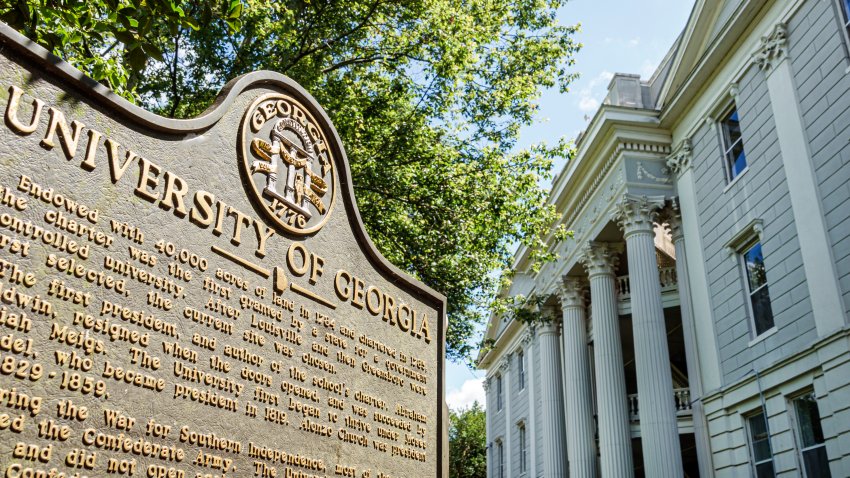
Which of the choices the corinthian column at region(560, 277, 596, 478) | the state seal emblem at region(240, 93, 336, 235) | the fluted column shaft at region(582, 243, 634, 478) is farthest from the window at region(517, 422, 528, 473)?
the state seal emblem at region(240, 93, 336, 235)

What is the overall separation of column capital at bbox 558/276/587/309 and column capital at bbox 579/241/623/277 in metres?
2.55

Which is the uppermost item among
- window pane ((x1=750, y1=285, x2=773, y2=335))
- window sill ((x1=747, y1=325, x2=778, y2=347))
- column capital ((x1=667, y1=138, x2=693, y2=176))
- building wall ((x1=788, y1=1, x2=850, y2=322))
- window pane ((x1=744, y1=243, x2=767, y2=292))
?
column capital ((x1=667, y1=138, x2=693, y2=176))

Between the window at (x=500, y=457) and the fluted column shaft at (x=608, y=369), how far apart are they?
18369 mm

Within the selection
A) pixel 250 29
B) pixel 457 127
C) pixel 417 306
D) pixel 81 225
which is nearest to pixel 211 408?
pixel 81 225

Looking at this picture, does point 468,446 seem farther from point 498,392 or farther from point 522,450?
point 522,450

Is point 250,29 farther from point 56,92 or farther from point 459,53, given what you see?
point 56,92

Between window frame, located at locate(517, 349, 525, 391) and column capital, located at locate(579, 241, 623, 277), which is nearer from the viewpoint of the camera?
column capital, located at locate(579, 241, 623, 277)

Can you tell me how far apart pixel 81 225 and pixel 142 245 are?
1.19ft

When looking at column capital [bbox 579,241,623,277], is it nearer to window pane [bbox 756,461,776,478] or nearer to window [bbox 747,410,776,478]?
window [bbox 747,410,776,478]

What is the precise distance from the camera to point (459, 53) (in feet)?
46.6

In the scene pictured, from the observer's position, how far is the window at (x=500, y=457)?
3844 centimetres

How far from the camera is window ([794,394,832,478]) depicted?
13.2 m

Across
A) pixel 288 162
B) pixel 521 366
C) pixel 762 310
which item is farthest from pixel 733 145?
pixel 521 366

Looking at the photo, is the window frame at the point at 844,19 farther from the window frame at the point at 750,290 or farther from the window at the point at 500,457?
the window at the point at 500,457
